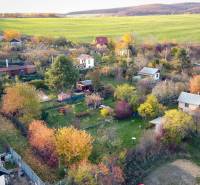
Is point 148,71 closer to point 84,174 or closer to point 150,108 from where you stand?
point 150,108

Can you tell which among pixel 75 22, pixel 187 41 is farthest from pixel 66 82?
pixel 75 22

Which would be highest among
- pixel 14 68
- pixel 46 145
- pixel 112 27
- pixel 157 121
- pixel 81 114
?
pixel 112 27

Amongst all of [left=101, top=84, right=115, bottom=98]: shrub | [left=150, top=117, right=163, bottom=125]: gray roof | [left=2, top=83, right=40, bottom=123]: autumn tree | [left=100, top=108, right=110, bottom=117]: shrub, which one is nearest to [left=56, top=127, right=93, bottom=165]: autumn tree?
[left=2, top=83, right=40, bottom=123]: autumn tree

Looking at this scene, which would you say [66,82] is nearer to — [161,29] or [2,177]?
[2,177]

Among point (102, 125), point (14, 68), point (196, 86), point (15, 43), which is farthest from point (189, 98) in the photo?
point (15, 43)

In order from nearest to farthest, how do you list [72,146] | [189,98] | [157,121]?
[72,146]
[157,121]
[189,98]

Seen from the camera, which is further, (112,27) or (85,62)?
(112,27)

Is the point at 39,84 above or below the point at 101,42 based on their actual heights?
below

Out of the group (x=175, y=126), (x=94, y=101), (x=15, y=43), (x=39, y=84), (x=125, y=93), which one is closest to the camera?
(x=175, y=126)
